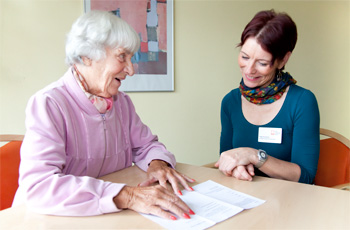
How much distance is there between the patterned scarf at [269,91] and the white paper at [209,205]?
2.24 feet

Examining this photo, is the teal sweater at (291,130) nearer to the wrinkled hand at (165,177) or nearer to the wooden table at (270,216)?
the wooden table at (270,216)

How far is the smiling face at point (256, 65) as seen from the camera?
153 centimetres

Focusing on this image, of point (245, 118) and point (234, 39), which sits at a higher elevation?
point (234, 39)

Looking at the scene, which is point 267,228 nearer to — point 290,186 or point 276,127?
point 290,186

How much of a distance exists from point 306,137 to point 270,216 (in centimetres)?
73

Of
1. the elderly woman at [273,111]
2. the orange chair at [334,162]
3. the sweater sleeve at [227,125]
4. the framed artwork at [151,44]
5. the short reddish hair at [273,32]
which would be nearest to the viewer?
the elderly woman at [273,111]

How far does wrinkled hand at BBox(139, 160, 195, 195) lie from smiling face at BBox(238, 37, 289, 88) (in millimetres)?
719

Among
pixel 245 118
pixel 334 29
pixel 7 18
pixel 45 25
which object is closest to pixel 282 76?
pixel 245 118

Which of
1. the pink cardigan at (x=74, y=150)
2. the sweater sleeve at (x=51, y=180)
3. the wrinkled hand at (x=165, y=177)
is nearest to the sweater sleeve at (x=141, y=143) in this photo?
the pink cardigan at (x=74, y=150)

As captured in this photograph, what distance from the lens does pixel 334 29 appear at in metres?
3.72

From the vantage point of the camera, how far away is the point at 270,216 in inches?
35.3

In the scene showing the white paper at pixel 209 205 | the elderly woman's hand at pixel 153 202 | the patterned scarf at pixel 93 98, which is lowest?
the white paper at pixel 209 205

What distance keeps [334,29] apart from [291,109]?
2776 mm

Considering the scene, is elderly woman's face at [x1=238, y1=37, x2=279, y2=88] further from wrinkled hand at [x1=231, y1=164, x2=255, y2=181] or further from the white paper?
the white paper
